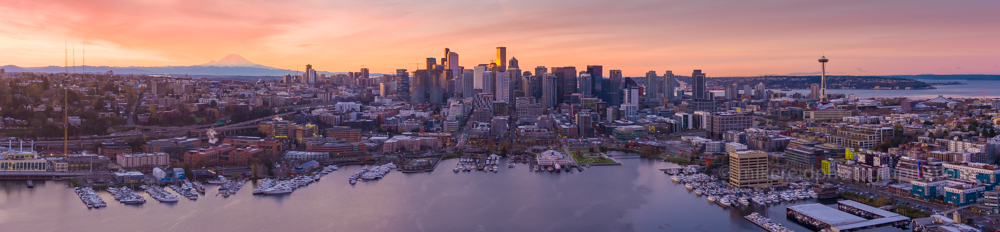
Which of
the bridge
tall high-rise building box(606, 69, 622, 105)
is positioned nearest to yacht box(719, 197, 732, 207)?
the bridge

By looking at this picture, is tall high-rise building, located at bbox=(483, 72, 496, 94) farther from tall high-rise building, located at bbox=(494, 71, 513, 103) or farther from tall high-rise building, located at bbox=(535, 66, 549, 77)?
tall high-rise building, located at bbox=(535, 66, 549, 77)

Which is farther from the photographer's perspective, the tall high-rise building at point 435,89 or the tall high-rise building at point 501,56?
the tall high-rise building at point 501,56

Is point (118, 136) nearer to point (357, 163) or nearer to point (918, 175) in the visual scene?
point (357, 163)

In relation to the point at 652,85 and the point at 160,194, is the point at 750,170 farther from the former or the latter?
the point at 652,85

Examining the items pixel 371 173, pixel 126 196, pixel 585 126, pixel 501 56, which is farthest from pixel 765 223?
pixel 501 56

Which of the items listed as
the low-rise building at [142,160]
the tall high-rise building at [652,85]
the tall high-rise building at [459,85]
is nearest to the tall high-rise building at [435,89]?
the tall high-rise building at [459,85]

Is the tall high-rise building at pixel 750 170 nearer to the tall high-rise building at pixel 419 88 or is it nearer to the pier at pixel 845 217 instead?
the pier at pixel 845 217
